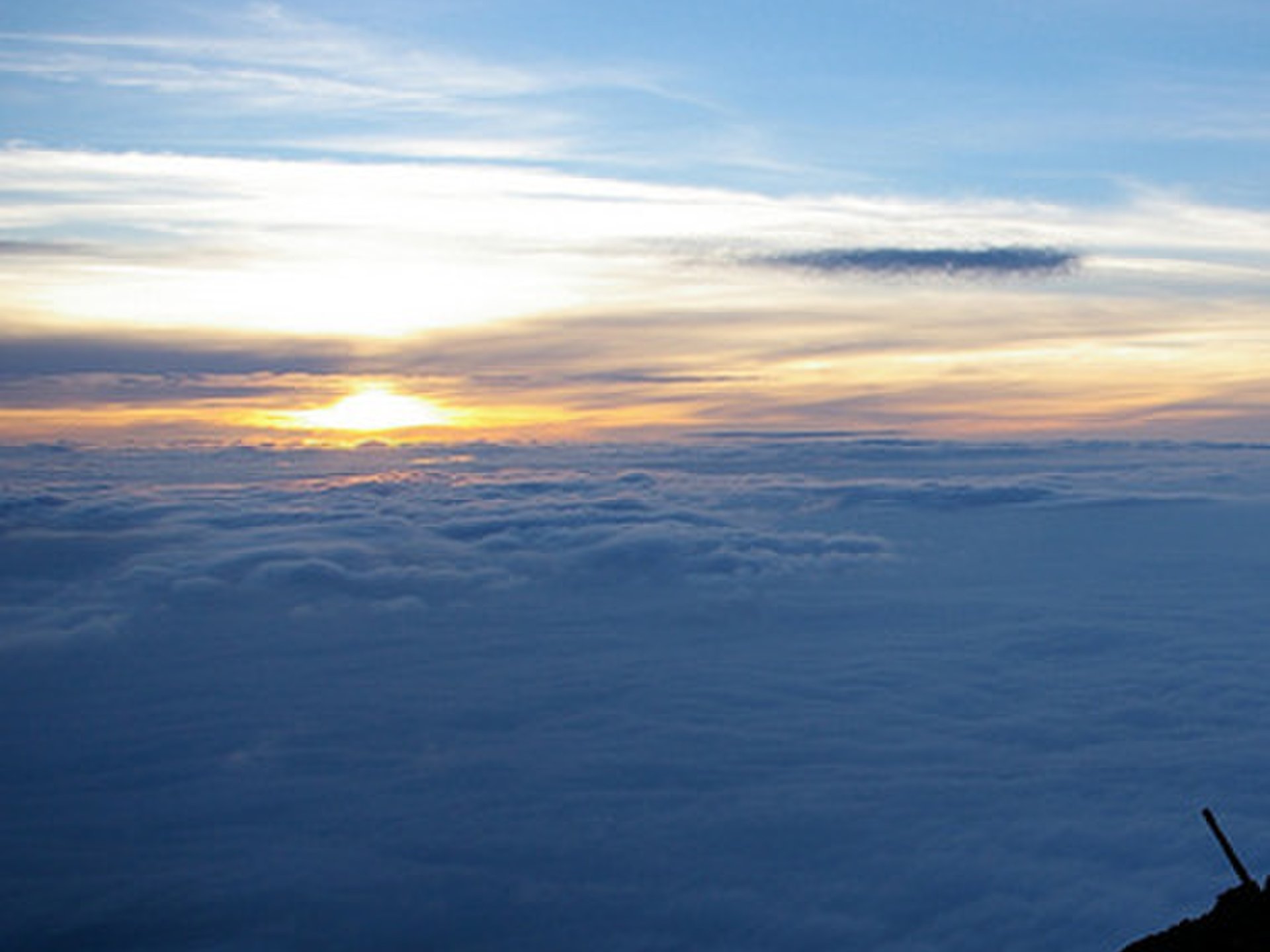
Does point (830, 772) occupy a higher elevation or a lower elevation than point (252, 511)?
lower

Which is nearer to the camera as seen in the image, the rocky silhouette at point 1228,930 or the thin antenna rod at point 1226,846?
the thin antenna rod at point 1226,846

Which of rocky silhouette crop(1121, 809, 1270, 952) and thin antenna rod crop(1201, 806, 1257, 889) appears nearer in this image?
thin antenna rod crop(1201, 806, 1257, 889)

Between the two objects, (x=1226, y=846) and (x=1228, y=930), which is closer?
(x=1226, y=846)

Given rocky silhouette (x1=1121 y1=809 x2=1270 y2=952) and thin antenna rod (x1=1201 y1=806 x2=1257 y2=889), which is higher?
thin antenna rod (x1=1201 y1=806 x2=1257 y2=889)

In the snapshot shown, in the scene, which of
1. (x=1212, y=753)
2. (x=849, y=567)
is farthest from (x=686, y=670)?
(x=849, y=567)

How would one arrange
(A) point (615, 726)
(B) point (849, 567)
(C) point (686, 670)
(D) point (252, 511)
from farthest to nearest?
(D) point (252, 511) → (B) point (849, 567) → (C) point (686, 670) → (A) point (615, 726)

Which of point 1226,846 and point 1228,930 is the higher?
point 1226,846

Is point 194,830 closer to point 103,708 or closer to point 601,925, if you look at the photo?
point 601,925

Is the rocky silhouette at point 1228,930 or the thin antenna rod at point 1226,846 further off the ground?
the thin antenna rod at point 1226,846
